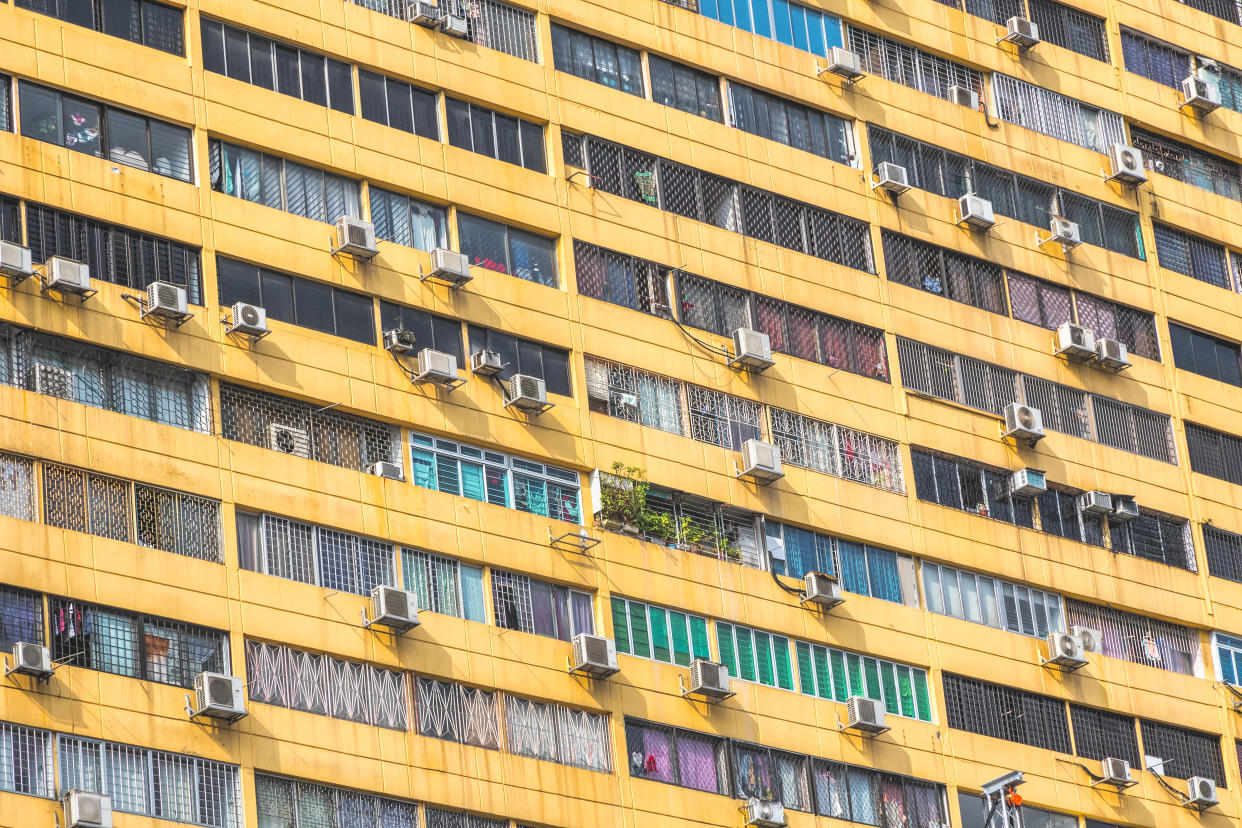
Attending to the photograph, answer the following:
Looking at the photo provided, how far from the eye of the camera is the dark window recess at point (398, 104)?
152ft

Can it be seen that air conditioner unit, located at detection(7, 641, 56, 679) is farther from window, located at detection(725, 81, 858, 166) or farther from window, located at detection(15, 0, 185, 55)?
window, located at detection(725, 81, 858, 166)

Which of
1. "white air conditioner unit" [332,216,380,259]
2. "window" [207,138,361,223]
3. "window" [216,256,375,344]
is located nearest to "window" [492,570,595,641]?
"window" [216,256,375,344]

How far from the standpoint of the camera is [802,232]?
167 ft

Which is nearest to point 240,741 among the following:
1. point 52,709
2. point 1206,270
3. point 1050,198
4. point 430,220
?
point 52,709

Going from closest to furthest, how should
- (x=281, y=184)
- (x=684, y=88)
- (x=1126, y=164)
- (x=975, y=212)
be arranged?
(x=281, y=184) < (x=684, y=88) < (x=975, y=212) < (x=1126, y=164)

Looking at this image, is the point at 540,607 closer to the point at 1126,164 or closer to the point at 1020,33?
the point at 1020,33

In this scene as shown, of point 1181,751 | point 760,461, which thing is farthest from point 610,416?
point 1181,751

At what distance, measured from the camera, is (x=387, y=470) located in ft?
143

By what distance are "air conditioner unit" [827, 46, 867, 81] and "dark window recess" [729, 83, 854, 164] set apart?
89 cm

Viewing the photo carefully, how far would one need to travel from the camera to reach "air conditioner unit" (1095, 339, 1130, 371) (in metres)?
53.6

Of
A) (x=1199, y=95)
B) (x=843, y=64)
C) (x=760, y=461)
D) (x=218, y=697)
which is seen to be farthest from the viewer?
(x=1199, y=95)

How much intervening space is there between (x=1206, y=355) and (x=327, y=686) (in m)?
23.1

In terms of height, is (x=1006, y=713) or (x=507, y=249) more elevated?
(x=507, y=249)

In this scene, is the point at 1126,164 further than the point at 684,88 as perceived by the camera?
Yes
